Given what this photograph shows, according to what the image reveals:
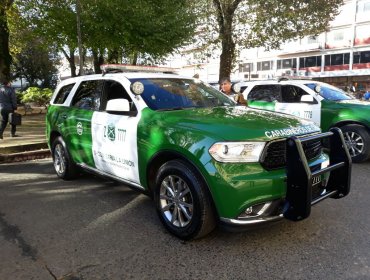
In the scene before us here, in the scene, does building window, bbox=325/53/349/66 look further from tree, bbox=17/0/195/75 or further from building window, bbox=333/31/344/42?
tree, bbox=17/0/195/75

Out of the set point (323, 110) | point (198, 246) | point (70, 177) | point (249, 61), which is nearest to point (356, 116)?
point (323, 110)

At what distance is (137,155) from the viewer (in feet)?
13.6

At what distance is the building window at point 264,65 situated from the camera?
53781 mm

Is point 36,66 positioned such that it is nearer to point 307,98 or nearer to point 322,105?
point 307,98

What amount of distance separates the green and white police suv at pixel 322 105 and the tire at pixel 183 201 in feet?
16.2

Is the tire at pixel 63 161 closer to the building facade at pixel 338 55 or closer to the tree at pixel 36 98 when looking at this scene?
the tree at pixel 36 98

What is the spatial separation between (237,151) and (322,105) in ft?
17.1

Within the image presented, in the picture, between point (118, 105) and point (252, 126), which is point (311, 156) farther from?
point (118, 105)

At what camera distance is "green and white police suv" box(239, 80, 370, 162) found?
720 cm

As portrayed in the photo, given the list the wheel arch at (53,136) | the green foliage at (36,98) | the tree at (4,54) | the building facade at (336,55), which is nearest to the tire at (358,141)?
the wheel arch at (53,136)

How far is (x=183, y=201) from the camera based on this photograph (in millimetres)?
3656

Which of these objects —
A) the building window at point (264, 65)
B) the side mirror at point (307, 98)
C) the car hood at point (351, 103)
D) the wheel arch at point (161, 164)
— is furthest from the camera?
the building window at point (264, 65)

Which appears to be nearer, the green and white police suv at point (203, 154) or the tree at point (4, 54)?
the green and white police suv at point (203, 154)

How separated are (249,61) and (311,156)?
5444 cm
